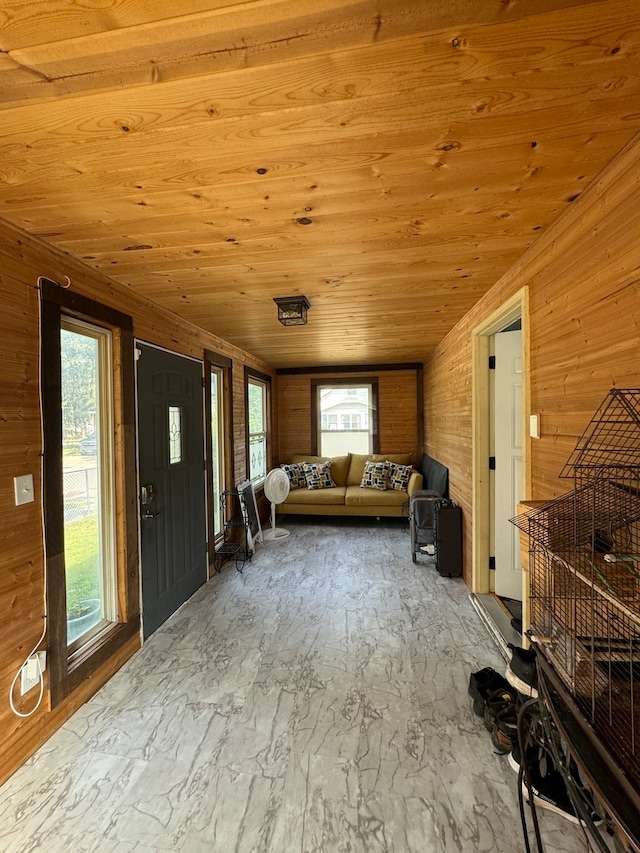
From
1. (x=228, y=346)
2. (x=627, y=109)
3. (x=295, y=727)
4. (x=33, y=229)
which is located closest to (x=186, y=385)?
(x=228, y=346)

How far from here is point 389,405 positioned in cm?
602

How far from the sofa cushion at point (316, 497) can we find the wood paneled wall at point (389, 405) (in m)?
1.12

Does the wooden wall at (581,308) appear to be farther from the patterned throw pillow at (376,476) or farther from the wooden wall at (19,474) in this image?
the patterned throw pillow at (376,476)

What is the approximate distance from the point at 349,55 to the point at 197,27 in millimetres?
352

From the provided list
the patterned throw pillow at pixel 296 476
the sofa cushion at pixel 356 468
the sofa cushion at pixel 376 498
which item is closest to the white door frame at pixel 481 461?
the sofa cushion at pixel 376 498

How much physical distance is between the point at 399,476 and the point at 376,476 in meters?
0.34

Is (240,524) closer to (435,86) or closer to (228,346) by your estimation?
(228,346)

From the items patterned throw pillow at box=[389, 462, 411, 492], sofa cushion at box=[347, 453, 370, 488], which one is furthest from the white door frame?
sofa cushion at box=[347, 453, 370, 488]

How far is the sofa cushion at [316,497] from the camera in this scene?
5.21 meters

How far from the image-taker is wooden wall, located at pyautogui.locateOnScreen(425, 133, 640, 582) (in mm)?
1187

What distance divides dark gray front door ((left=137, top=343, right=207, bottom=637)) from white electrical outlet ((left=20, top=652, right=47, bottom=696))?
0.79 meters

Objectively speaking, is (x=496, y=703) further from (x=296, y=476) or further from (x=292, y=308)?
(x=296, y=476)

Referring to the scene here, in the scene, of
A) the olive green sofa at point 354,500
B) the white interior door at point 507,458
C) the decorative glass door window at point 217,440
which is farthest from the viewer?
the olive green sofa at point 354,500

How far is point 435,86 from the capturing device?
0.95m
